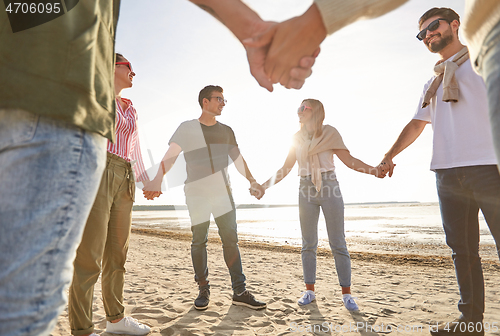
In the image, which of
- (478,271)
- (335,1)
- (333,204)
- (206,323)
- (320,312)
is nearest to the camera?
(335,1)

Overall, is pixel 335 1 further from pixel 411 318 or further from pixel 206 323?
pixel 411 318

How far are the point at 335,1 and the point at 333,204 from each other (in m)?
2.99

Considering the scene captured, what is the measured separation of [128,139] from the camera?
2963 mm

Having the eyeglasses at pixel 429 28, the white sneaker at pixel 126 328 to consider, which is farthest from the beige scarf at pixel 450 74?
the white sneaker at pixel 126 328

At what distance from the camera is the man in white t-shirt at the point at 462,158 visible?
2.55m

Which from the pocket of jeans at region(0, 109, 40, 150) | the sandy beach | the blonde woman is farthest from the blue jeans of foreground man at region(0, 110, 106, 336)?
the blonde woman

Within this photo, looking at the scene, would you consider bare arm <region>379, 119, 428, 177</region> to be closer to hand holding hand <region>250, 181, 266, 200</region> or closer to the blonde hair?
the blonde hair

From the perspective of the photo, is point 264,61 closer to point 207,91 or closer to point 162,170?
point 162,170

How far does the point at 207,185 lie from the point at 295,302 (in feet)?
6.20

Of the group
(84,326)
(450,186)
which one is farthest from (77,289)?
(450,186)

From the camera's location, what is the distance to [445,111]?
2898 mm

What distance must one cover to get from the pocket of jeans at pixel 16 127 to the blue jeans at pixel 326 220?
345cm

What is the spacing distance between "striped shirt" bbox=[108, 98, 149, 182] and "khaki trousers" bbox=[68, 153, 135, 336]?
89 mm

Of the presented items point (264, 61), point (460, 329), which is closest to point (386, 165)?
point (460, 329)
